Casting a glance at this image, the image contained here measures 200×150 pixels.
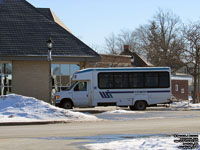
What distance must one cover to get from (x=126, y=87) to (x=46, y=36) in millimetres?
8242

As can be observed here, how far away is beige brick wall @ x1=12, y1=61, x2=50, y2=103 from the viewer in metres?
32.8

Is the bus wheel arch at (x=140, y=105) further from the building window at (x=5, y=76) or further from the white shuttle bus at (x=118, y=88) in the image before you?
the building window at (x=5, y=76)

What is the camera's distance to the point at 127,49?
69000 mm

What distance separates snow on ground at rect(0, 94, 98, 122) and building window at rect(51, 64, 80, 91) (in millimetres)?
12309

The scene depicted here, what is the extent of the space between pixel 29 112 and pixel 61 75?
14.0 m

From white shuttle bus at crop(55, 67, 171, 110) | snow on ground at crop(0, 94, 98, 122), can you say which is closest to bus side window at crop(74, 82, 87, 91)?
white shuttle bus at crop(55, 67, 171, 110)

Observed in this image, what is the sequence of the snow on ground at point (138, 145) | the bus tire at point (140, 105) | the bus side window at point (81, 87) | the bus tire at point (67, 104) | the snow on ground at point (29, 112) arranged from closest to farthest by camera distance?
the snow on ground at point (138, 145)
the snow on ground at point (29, 112)
the bus tire at point (67, 104)
the bus side window at point (81, 87)
the bus tire at point (140, 105)

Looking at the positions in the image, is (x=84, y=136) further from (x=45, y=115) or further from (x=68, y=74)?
(x=68, y=74)

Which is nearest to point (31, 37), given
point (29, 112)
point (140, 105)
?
point (140, 105)

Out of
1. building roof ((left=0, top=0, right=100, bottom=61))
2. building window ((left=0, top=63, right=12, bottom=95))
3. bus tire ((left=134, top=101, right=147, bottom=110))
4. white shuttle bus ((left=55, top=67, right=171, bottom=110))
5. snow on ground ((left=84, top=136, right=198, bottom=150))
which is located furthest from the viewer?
building window ((left=0, top=63, right=12, bottom=95))

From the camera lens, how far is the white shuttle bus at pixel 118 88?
29938mm

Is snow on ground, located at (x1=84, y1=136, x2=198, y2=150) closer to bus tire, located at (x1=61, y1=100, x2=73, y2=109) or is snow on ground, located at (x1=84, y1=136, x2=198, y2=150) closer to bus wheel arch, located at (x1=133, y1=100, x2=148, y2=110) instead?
bus tire, located at (x1=61, y1=100, x2=73, y2=109)

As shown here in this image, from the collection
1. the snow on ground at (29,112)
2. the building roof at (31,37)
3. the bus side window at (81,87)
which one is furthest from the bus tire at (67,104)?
the snow on ground at (29,112)

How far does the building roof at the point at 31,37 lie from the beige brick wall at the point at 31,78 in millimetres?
1055
